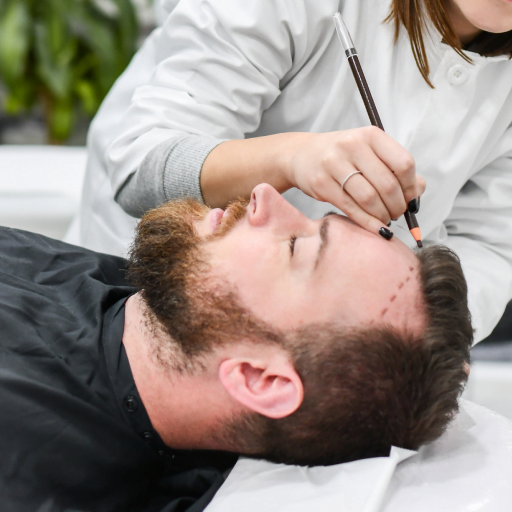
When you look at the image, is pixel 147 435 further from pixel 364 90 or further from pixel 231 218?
pixel 364 90

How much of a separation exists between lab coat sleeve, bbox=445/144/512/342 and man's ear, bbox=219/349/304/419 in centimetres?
64

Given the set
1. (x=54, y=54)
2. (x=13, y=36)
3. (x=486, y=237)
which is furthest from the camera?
(x=54, y=54)

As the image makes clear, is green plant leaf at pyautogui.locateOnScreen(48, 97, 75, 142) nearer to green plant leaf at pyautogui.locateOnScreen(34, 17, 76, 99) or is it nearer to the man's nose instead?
green plant leaf at pyautogui.locateOnScreen(34, 17, 76, 99)

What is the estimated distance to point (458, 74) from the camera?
120cm

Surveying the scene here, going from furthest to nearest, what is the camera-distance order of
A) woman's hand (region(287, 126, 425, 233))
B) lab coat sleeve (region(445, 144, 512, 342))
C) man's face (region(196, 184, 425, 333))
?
lab coat sleeve (region(445, 144, 512, 342)) < man's face (region(196, 184, 425, 333)) < woman's hand (region(287, 126, 425, 233))

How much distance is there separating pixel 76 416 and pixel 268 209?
52 centimetres

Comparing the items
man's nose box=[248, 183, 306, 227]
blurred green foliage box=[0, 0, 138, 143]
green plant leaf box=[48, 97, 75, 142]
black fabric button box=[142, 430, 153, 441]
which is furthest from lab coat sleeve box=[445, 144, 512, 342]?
green plant leaf box=[48, 97, 75, 142]

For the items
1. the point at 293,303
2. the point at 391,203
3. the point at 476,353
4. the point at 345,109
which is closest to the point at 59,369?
the point at 293,303

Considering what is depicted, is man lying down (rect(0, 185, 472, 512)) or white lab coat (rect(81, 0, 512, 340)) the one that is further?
white lab coat (rect(81, 0, 512, 340))

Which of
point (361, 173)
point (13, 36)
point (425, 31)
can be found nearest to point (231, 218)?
point (361, 173)

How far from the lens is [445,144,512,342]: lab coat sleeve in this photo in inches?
56.9

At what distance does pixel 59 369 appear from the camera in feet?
3.43

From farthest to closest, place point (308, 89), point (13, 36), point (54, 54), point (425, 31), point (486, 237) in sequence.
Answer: point (54, 54), point (13, 36), point (486, 237), point (308, 89), point (425, 31)

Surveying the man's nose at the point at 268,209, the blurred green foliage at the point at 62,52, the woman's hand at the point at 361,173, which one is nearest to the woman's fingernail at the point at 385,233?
the woman's hand at the point at 361,173
